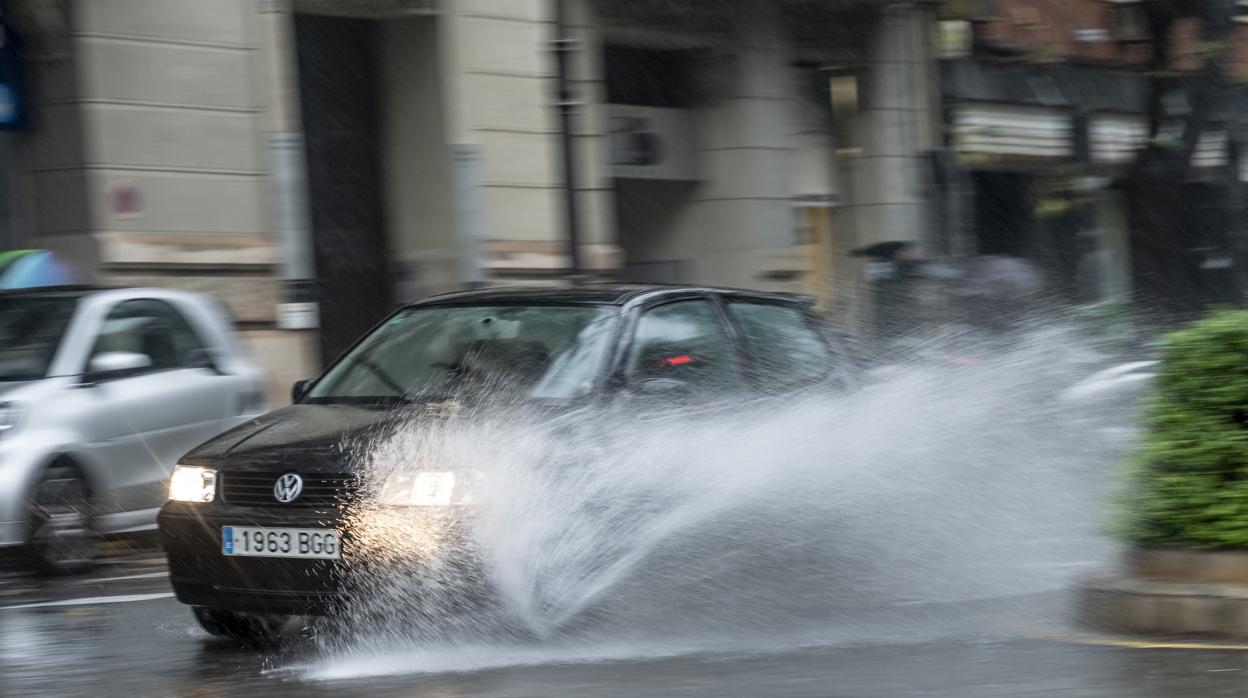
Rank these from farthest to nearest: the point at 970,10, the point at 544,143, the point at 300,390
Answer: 1. the point at 970,10
2. the point at 544,143
3. the point at 300,390

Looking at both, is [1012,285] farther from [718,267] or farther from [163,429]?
[163,429]

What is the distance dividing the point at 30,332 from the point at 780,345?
472cm

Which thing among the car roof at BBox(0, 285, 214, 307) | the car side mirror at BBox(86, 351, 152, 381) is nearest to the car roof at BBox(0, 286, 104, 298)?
the car roof at BBox(0, 285, 214, 307)

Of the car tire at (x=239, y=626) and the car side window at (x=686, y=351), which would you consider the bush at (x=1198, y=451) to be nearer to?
the car side window at (x=686, y=351)

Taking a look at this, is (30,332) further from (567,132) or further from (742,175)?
(742,175)

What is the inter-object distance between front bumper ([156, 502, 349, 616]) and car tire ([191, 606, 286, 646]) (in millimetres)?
223

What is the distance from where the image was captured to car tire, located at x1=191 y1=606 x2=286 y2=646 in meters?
7.85

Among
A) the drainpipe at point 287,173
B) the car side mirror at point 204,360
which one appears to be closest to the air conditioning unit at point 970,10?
the drainpipe at point 287,173

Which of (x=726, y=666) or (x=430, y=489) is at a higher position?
(x=430, y=489)

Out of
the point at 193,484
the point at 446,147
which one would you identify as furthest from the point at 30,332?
the point at 446,147

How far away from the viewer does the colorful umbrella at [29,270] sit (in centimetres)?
1389

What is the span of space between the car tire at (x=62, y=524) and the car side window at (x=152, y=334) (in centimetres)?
89

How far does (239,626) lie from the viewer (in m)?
7.87

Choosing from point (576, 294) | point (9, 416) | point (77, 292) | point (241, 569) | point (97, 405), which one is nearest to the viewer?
point (241, 569)
